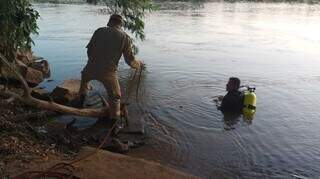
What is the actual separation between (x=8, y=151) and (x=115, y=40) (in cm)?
337

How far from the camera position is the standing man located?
9305mm

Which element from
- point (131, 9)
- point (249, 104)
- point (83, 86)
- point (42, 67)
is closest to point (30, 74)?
point (42, 67)

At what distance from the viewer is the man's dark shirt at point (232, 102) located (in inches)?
466

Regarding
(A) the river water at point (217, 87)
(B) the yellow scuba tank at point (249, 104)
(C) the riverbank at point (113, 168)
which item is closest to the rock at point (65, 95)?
(A) the river water at point (217, 87)

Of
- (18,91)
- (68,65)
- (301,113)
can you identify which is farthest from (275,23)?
(18,91)

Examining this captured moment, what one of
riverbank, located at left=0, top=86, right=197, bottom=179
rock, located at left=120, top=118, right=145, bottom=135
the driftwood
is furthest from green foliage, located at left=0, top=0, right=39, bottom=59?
rock, located at left=120, top=118, right=145, bottom=135

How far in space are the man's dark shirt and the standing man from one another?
10.7 ft

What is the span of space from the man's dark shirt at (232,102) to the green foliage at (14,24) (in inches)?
204

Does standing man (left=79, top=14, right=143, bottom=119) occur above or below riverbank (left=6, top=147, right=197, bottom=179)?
above

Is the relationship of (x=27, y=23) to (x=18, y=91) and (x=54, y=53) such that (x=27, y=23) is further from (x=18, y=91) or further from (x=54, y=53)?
(x=54, y=53)

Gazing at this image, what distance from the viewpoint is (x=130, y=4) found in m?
13.6

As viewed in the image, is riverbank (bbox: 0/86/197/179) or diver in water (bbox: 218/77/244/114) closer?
riverbank (bbox: 0/86/197/179)

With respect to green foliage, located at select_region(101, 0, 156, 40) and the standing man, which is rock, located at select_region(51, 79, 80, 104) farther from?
green foliage, located at select_region(101, 0, 156, 40)

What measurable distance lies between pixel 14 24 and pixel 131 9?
5277mm
